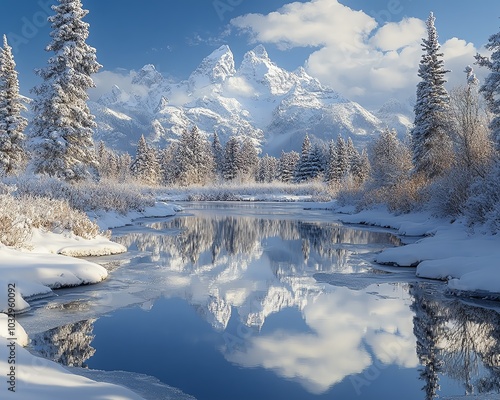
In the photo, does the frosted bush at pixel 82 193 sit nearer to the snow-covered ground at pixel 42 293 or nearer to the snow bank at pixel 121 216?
the snow bank at pixel 121 216

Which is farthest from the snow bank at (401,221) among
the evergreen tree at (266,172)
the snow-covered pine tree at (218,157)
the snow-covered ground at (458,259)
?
the evergreen tree at (266,172)

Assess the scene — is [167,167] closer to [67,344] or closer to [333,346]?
[67,344]

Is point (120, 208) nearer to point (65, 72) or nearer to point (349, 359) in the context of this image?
point (65, 72)

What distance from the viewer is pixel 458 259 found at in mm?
11133

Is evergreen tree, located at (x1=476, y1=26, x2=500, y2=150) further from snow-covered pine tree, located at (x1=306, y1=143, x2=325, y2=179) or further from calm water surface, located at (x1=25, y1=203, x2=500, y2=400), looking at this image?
snow-covered pine tree, located at (x1=306, y1=143, x2=325, y2=179)

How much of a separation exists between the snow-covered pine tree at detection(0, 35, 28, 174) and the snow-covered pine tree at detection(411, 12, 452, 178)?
97.0ft

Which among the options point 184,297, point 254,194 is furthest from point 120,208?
point 254,194

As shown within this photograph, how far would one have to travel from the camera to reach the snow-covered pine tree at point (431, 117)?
88.0 feet

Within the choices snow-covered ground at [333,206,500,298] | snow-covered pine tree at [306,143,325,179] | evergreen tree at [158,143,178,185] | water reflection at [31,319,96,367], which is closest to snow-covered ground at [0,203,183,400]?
water reflection at [31,319,96,367]

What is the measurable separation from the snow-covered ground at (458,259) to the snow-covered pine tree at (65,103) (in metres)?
18.2

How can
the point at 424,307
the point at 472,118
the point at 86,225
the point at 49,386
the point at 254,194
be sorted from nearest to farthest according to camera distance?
the point at 49,386, the point at 424,307, the point at 86,225, the point at 472,118, the point at 254,194

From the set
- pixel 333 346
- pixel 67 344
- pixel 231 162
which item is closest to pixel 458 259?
pixel 333 346

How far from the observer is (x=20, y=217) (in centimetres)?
1200

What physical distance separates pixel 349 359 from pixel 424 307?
321cm
